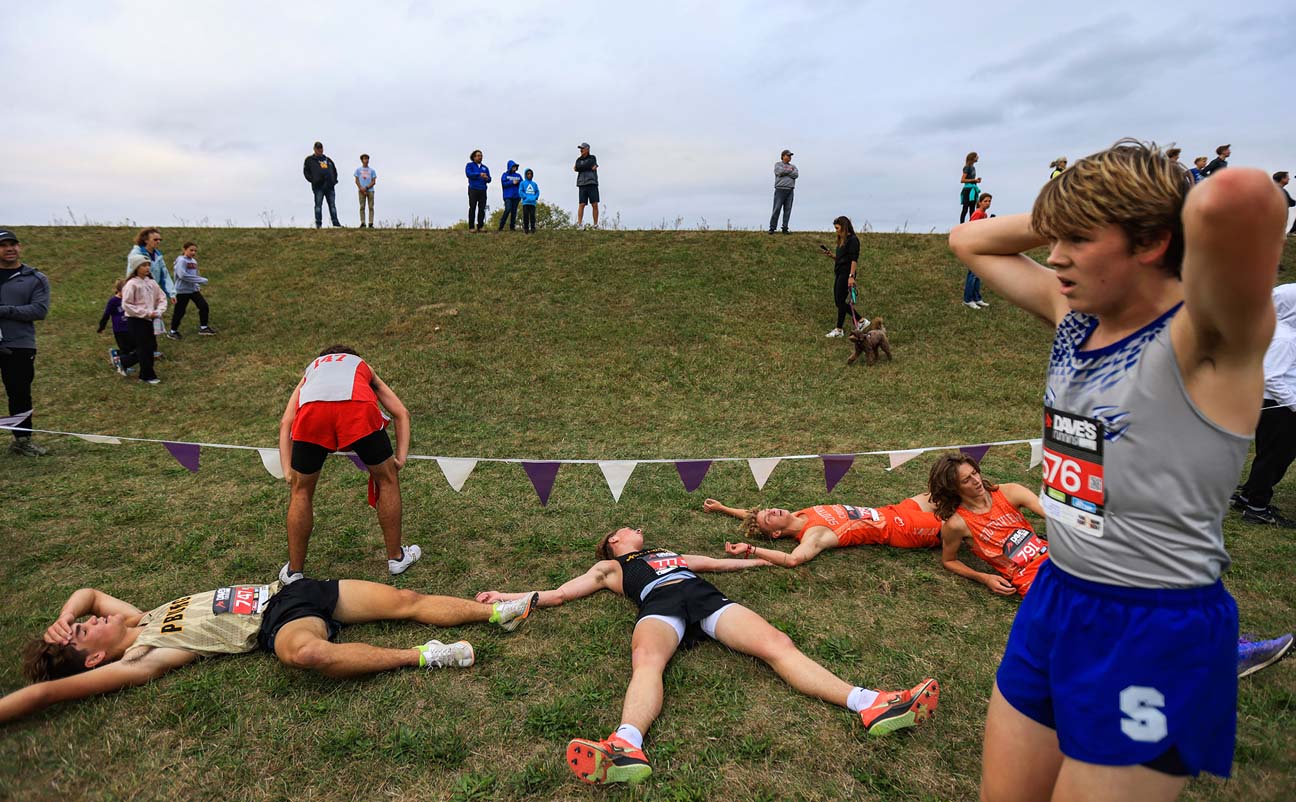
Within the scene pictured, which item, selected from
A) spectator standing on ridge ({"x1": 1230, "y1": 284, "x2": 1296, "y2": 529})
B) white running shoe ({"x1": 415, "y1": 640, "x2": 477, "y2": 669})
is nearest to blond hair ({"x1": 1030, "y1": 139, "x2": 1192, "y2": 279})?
white running shoe ({"x1": 415, "y1": 640, "x2": 477, "y2": 669})

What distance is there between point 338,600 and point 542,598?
120 centimetres

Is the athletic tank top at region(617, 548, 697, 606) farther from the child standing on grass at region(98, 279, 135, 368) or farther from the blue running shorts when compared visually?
the child standing on grass at region(98, 279, 135, 368)

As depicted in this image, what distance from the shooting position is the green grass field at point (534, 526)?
2.87m

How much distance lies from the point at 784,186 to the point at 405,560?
13781 mm

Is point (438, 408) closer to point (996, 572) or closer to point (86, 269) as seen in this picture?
point (996, 572)

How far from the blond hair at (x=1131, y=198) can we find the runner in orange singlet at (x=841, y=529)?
357 centimetres

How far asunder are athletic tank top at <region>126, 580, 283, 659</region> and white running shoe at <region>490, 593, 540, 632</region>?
4.26 feet

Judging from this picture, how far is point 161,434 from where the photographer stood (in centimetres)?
844

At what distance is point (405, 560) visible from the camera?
187 inches

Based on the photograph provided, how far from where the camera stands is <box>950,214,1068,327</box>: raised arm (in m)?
1.79

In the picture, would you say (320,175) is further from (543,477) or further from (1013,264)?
(1013,264)

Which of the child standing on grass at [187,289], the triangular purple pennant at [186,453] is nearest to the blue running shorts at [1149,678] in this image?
the triangular purple pennant at [186,453]

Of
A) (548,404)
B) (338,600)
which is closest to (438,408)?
(548,404)

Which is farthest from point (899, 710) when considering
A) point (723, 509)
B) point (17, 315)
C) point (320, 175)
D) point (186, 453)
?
point (320, 175)
